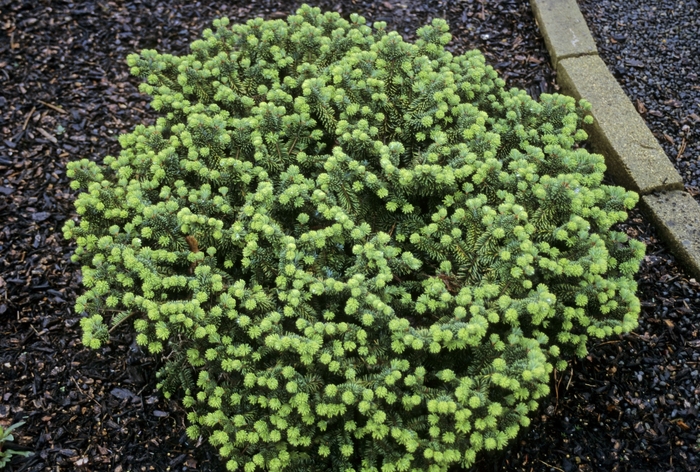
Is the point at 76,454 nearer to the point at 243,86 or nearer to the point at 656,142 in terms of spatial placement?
the point at 243,86

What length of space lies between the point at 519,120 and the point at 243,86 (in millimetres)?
1576

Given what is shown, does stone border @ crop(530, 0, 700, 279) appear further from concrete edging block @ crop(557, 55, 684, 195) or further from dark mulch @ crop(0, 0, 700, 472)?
dark mulch @ crop(0, 0, 700, 472)

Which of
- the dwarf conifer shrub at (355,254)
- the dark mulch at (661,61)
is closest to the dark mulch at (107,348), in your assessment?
the dwarf conifer shrub at (355,254)

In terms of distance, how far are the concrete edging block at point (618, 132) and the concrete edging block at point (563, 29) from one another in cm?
12

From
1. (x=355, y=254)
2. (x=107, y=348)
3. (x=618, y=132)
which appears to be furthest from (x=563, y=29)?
(x=107, y=348)

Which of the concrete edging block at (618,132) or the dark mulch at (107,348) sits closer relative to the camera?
the dark mulch at (107,348)

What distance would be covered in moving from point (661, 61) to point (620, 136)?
1.19 metres

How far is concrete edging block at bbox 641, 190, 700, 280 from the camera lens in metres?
3.65

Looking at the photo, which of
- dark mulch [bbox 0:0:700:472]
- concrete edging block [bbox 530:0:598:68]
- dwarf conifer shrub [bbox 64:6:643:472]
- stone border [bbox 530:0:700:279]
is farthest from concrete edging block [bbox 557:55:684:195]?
dwarf conifer shrub [bbox 64:6:643:472]

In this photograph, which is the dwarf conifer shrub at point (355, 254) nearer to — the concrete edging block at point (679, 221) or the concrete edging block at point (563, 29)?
the concrete edging block at point (679, 221)

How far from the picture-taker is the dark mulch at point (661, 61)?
4324 mm

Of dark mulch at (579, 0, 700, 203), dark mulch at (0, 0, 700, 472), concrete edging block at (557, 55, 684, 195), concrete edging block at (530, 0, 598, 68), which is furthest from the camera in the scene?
concrete edging block at (530, 0, 598, 68)

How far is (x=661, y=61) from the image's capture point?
4.81 meters

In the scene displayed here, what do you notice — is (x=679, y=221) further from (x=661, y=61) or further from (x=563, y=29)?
(x=563, y=29)
